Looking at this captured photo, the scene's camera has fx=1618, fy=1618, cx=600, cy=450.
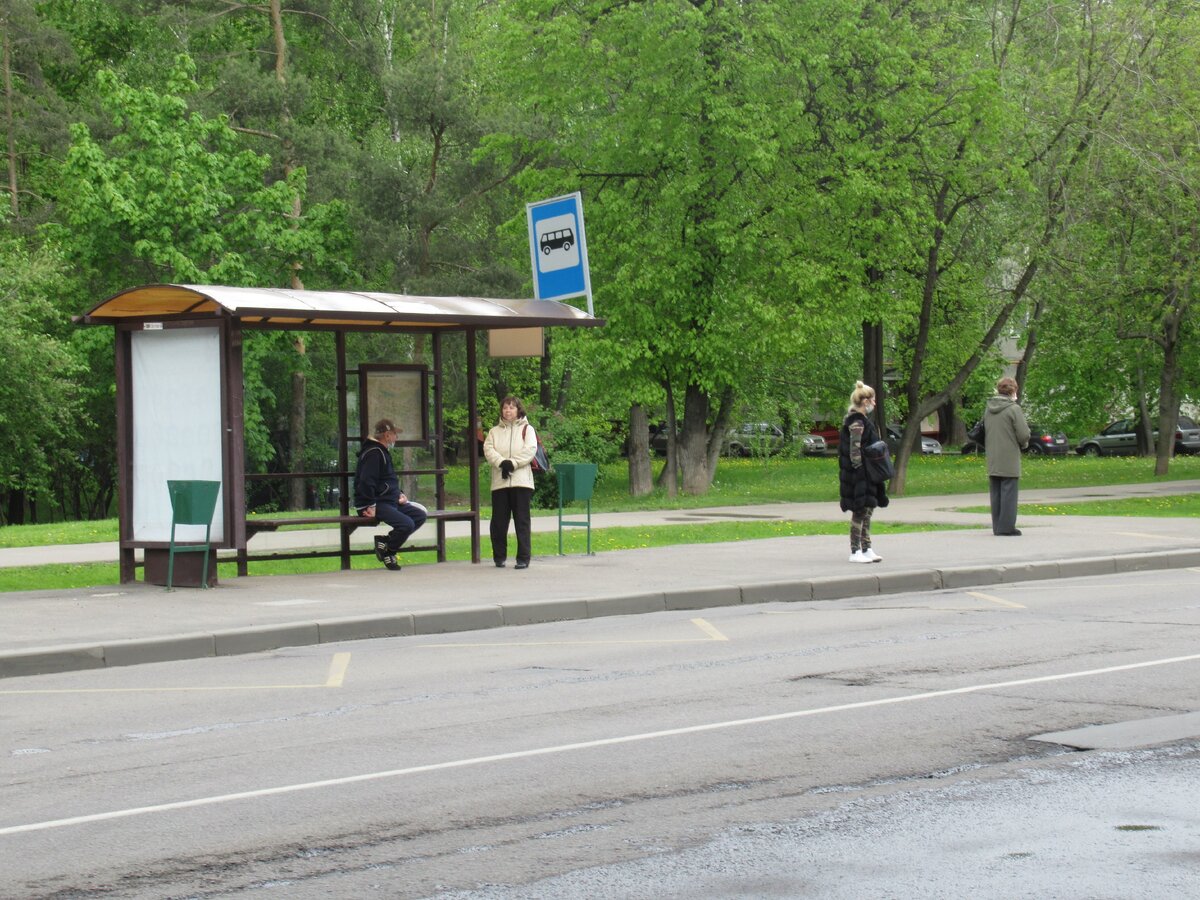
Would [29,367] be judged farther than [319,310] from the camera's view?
Yes

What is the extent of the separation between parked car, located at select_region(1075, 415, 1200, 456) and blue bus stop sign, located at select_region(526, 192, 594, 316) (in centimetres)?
4608

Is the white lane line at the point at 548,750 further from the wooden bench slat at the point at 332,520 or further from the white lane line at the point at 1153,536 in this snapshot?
the white lane line at the point at 1153,536

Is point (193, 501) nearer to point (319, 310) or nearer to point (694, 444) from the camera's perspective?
point (319, 310)

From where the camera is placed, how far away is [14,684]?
35.1 ft

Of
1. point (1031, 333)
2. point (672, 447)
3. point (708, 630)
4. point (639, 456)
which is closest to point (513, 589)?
point (708, 630)

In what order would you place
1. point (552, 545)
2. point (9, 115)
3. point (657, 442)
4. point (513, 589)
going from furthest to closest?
point (657, 442) → point (9, 115) → point (552, 545) → point (513, 589)

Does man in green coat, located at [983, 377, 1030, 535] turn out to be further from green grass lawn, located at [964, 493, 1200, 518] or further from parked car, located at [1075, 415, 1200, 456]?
parked car, located at [1075, 415, 1200, 456]

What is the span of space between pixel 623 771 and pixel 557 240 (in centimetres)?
1109

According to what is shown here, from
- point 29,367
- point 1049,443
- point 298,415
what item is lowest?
point 1049,443

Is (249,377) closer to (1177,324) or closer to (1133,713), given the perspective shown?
(1177,324)

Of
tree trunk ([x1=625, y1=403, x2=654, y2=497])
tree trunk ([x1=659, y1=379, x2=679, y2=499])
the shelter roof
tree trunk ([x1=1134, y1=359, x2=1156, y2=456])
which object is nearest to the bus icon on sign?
the shelter roof

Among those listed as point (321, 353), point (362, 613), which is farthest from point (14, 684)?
point (321, 353)

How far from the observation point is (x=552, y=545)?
20172 mm

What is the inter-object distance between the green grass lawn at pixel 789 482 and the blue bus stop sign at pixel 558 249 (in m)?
3.49
